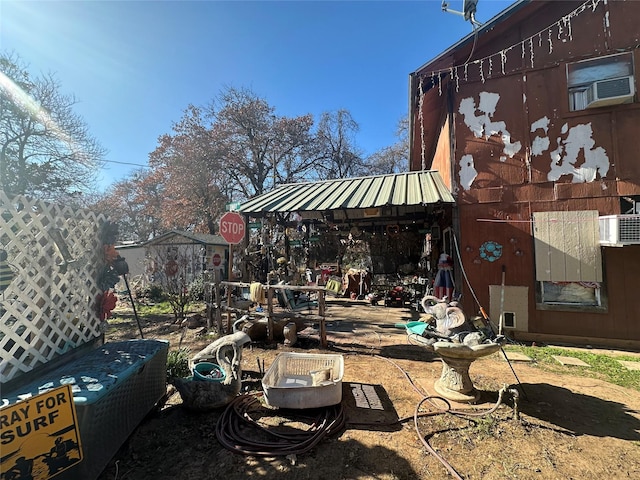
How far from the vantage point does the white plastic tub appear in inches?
134

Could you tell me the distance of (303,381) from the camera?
417 centimetres

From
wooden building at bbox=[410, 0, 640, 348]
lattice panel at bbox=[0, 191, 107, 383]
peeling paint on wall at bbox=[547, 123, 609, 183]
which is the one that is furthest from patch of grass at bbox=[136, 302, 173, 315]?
peeling paint on wall at bbox=[547, 123, 609, 183]

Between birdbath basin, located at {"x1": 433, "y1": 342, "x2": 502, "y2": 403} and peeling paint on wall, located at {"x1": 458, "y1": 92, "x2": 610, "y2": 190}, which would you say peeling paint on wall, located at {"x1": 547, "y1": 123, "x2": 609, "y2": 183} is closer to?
peeling paint on wall, located at {"x1": 458, "y1": 92, "x2": 610, "y2": 190}

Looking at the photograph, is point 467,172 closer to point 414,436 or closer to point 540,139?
point 540,139

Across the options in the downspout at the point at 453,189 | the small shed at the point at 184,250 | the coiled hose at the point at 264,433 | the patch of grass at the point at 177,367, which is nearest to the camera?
the coiled hose at the point at 264,433

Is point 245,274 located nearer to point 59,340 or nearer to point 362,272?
point 362,272

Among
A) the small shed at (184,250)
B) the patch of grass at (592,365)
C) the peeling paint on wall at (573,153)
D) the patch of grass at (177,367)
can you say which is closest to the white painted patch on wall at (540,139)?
the peeling paint on wall at (573,153)

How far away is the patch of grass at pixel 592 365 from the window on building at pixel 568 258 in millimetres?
1026

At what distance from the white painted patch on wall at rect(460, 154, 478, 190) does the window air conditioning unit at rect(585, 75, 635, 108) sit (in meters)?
2.34

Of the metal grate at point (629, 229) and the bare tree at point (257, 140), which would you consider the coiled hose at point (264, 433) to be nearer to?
the metal grate at point (629, 229)

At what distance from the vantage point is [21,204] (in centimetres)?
292

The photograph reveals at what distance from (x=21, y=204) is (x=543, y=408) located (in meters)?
6.15

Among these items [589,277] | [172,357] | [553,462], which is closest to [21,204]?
[172,357]

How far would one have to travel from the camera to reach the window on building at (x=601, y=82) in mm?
5781
